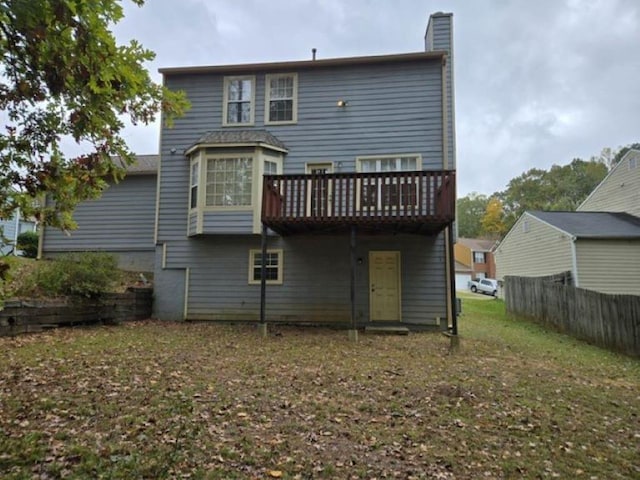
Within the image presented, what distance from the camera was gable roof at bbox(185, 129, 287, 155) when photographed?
10.5 metres

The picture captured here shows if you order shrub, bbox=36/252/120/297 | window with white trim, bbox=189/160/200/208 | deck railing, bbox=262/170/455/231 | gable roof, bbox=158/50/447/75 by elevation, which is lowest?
shrub, bbox=36/252/120/297

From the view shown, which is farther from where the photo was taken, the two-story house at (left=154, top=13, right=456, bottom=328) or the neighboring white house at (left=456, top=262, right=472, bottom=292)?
the neighboring white house at (left=456, top=262, right=472, bottom=292)

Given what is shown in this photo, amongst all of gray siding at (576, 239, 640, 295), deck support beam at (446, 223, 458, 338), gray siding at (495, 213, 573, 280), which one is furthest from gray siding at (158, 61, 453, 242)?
gray siding at (495, 213, 573, 280)

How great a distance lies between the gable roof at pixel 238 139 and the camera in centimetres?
1053

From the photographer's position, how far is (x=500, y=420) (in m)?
4.07

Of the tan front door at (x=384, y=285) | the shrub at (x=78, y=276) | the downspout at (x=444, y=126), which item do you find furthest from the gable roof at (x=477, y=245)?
the shrub at (x=78, y=276)

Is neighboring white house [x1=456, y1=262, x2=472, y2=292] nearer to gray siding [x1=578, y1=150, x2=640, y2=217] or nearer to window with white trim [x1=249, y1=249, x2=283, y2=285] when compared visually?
gray siding [x1=578, y1=150, x2=640, y2=217]

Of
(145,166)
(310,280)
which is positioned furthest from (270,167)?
(145,166)

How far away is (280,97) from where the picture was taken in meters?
11.5

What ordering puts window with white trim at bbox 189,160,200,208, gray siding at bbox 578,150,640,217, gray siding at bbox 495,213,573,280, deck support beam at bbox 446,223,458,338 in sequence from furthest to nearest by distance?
gray siding at bbox 578,150,640,217
gray siding at bbox 495,213,573,280
window with white trim at bbox 189,160,200,208
deck support beam at bbox 446,223,458,338

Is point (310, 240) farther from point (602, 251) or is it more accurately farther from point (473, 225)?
point (473, 225)

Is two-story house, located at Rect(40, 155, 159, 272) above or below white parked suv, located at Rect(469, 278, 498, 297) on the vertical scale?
above

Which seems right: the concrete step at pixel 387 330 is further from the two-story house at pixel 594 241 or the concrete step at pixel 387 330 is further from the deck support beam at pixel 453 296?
the two-story house at pixel 594 241

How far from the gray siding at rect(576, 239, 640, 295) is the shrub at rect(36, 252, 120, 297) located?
17350 millimetres
